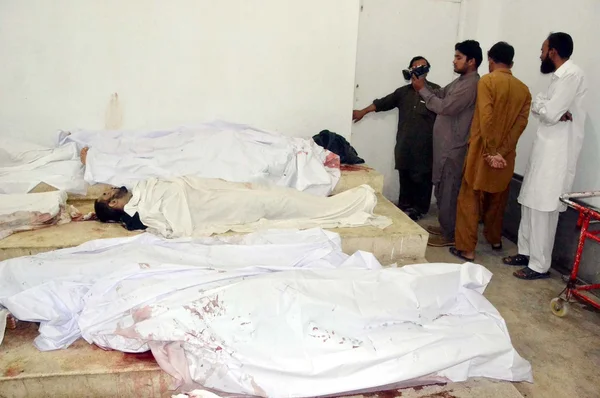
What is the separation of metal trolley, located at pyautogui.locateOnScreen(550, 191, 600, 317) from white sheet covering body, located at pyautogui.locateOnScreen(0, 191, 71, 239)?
9.96 feet

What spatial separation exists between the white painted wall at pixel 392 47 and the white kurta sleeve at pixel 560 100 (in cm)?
161

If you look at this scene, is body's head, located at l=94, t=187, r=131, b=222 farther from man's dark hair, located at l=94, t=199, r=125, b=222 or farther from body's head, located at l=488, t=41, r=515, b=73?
body's head, located at l=488, t=41, r=515, b=73

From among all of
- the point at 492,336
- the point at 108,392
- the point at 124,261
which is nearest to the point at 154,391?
the point at 108,392

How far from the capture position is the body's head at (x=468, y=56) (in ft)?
11.3

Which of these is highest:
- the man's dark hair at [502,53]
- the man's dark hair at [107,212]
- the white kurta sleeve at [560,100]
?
the man's dark hair at [502,53]

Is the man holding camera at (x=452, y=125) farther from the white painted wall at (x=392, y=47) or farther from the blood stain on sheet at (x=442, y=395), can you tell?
the blood stain on sheet at (x=442, y=395)

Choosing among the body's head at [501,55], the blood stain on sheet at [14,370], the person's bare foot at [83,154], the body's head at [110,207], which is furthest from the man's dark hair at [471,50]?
the blood stain on sheet at [14,370]

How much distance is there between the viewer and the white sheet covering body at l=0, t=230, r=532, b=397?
185 cm

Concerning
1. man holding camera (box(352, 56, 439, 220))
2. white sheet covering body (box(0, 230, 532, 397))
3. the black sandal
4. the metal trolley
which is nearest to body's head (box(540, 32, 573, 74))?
the metal trolley

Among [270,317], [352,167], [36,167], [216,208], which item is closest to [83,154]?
[36,167]

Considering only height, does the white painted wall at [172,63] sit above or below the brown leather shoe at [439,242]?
above

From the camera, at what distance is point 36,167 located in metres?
3.27

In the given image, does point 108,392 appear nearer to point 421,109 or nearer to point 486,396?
point 486,396

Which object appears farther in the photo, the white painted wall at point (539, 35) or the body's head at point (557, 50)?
the white painted wall at point (539, 35)
